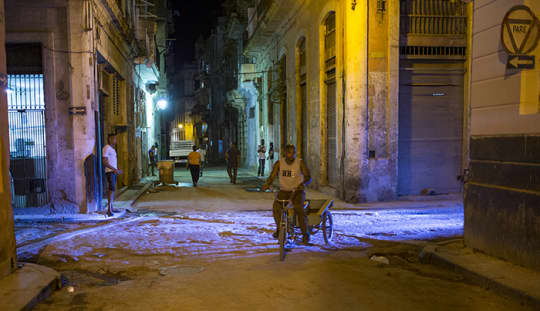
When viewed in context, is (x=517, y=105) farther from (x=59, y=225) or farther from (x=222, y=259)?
(x=59, y=225)

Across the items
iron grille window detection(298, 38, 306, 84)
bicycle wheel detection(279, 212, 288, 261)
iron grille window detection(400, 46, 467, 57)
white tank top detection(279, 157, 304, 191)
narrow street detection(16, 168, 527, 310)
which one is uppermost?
iron grille window detection(298, 38, 306, 84)

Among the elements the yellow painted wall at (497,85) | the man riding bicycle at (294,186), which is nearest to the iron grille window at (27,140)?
the man riding bicycle at (294,186)

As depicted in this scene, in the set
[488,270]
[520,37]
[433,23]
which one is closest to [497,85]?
[520,37]

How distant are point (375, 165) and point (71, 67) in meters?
8.20

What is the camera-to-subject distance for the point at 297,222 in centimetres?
691

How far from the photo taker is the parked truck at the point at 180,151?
109ft

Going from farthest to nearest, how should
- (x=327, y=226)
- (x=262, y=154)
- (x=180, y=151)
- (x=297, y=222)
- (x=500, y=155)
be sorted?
(x=180, y=151), (x=262, y=154), (x=327, y=226), (x=297, y=222), (x=500, y=155)

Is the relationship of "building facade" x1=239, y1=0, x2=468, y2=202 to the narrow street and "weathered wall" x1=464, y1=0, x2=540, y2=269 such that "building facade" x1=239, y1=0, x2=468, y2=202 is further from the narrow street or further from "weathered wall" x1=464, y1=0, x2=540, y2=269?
"weathered wall" x1=464, y1=0, x2=540, y2=269

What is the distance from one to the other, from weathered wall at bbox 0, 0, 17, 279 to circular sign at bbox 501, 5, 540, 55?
631cm

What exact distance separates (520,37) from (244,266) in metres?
4.63

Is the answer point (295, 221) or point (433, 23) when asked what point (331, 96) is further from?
point (295, 221)

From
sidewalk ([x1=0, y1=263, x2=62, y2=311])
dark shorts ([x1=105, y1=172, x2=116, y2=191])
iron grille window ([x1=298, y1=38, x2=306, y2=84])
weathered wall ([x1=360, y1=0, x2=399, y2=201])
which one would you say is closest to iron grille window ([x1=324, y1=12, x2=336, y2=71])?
weathered wall ([x1=360, y1=0, x2=399, y2=201])

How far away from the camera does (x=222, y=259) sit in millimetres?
6238

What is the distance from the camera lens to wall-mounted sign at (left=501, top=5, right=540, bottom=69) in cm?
514
